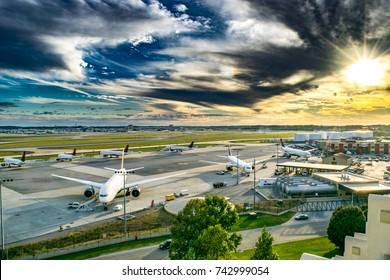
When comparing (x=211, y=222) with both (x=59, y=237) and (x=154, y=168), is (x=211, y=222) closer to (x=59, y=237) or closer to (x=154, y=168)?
(x=59, y=237)

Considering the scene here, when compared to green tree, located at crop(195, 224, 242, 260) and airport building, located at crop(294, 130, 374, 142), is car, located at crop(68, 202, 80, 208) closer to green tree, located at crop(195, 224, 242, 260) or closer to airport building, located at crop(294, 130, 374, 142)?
green tree, located at crop(195, 224, 242, 260)

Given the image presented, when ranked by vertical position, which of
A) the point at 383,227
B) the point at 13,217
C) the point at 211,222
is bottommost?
the point at 13,217

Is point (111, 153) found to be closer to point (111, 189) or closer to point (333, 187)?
point (111, 189)

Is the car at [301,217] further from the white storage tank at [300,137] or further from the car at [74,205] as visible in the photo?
the white storage tank at [300,137]

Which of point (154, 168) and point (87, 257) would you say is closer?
point (87, 257)

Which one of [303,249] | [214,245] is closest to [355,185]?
[303,249]

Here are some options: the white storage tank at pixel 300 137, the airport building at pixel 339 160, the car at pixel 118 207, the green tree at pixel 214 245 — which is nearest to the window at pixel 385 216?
the green tree at pixel 214 245

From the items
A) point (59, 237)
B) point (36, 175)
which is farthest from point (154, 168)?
point (59, 237)
